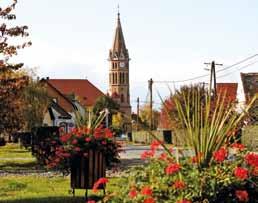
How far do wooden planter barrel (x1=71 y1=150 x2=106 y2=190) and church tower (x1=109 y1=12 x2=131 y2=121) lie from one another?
160917 mm

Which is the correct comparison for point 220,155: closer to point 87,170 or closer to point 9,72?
point 87,170

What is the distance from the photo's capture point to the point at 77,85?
518 feet

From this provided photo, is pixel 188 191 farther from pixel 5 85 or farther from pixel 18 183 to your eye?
pixel 5 85

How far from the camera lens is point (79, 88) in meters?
157

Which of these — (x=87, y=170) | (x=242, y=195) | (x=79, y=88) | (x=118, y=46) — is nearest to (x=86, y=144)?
(x=87, y=170)

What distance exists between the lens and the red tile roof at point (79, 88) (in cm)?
15288

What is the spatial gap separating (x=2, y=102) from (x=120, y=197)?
1994 centimetres

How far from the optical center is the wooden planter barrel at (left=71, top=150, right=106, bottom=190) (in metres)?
14.5

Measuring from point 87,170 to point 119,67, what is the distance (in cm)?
16689

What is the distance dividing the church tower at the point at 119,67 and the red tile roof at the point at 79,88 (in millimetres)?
18963

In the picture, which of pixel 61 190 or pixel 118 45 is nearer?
pixel 61 190

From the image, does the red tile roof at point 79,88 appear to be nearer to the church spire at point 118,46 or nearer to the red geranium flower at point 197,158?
the church spire at point 118,46

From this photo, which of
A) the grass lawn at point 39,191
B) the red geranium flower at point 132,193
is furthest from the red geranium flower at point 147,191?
the grass lawn at point 39,191

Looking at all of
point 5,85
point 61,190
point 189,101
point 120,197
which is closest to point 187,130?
point 189,101
